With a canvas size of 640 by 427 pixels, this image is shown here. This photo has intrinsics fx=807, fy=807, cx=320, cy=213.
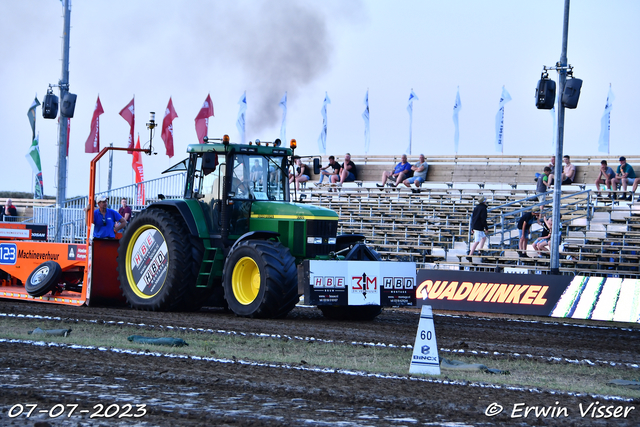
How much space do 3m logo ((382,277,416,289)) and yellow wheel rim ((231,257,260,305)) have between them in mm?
1894

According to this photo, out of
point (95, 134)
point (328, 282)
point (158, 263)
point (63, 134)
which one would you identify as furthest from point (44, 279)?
point (95, 134)

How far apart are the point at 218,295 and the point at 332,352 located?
5537mm

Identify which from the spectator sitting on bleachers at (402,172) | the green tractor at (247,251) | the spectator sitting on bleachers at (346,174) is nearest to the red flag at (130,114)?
the spectator sitting on bleachers at (346,174)

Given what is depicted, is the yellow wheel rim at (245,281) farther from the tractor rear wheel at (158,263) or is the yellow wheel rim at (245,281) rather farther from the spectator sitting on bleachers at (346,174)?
the spectator sitting on bleachers at (346,174)

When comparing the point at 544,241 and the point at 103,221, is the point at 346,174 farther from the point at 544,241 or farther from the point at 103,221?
the point at 103,221

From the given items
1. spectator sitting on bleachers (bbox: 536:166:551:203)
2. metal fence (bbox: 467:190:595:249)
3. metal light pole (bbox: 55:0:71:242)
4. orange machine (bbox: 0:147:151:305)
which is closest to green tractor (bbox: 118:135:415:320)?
orange machine (bbox: 0:147:151:305)

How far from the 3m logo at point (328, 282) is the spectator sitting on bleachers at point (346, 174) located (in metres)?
17.3

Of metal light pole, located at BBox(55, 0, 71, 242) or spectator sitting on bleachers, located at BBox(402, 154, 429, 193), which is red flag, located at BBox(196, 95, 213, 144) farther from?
metal light pole, located at BBox(55, 0, 71, 242)

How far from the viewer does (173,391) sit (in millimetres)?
5930

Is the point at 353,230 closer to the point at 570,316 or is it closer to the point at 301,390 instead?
the point at 570,316

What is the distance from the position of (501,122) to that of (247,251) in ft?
75.5

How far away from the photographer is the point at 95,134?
117 ft

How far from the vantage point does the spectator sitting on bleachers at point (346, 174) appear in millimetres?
28812

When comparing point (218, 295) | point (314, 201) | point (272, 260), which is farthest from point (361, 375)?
point (314, 201)
